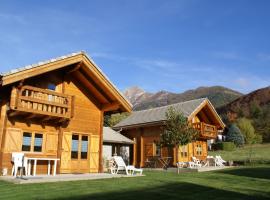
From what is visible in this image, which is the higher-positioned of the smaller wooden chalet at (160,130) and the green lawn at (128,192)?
the smaller wooden chalet at (160,130)

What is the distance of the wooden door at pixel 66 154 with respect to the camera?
59.9 ft

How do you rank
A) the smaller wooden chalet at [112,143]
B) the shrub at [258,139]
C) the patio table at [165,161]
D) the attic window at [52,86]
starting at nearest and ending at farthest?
the attic window at [52,86], the smaller wooden chalet at [112,143], the patio table at [165,161], the shrub at [258,139]

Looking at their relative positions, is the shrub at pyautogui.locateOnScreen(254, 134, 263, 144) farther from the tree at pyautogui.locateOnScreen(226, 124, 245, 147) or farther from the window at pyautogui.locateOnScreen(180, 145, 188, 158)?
the window at pyautogui.locateOnScreen(180, 145, 188, 158)

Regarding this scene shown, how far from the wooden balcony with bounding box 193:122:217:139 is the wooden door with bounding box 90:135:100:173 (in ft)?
40.3

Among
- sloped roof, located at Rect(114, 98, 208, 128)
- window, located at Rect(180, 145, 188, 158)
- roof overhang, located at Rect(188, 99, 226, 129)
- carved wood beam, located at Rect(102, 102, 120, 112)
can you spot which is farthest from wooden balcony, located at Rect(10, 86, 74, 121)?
window, located at Rect(180, 145, 188, 158)

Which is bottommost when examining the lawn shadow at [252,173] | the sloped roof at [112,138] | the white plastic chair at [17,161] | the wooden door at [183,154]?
the lawn shadow at [252,173]

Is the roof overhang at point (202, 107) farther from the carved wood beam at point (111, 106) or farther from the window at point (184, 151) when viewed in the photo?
the carved wood beam at point (111, 106)

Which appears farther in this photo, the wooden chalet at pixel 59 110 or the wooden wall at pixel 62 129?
the wooden wall at pixel 62 129

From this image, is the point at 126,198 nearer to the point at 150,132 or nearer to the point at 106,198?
the point at 106,198

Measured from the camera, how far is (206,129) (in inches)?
1217

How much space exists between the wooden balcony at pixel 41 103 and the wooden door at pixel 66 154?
1219 mm

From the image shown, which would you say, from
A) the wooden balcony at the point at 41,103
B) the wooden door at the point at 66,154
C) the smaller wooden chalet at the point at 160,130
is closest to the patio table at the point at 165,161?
the smaller wooden chalet at the point at 160,130

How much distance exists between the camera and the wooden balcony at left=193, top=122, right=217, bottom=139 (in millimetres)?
29945

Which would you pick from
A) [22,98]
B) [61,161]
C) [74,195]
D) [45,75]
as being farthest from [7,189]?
[45,75]
